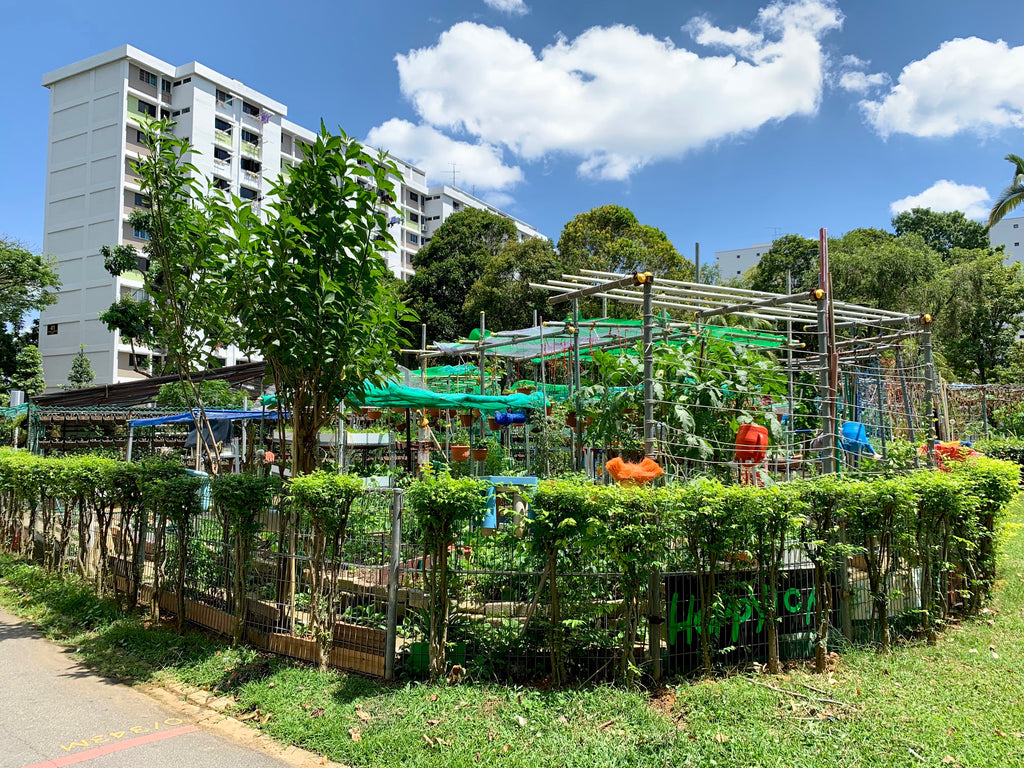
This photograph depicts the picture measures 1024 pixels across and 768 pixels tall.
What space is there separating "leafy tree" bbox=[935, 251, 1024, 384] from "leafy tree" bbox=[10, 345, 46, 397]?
39.1 meters

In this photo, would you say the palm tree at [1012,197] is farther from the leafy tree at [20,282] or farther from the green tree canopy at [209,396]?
the leafy tree at [20,282]

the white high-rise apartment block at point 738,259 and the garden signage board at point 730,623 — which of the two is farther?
the white high-rise apartment block at point 738,259

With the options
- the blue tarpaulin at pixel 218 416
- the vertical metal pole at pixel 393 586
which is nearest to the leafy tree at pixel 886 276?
the blue tarpaulin at pixel 218 416

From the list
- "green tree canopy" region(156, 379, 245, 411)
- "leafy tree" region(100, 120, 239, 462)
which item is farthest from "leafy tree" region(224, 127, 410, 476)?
"green tree canopy" region(156, 379, 245, 411)

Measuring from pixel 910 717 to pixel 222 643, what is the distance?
196 inches

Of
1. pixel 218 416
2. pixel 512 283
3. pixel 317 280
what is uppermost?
pixel 512 283

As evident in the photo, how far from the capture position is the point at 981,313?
2688 centimetres

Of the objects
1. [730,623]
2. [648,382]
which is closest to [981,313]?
[648,382]

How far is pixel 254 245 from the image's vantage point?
568cm

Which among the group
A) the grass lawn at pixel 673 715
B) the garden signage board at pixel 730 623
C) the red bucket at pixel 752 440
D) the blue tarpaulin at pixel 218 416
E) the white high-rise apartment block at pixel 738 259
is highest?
the white high-rise apartment block at pixel 738 259

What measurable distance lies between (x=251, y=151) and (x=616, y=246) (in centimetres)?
2902

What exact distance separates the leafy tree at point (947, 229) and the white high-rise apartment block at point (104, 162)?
34.1m

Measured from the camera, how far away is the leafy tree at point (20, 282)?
32.5m

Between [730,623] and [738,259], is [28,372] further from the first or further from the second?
[738,259]
